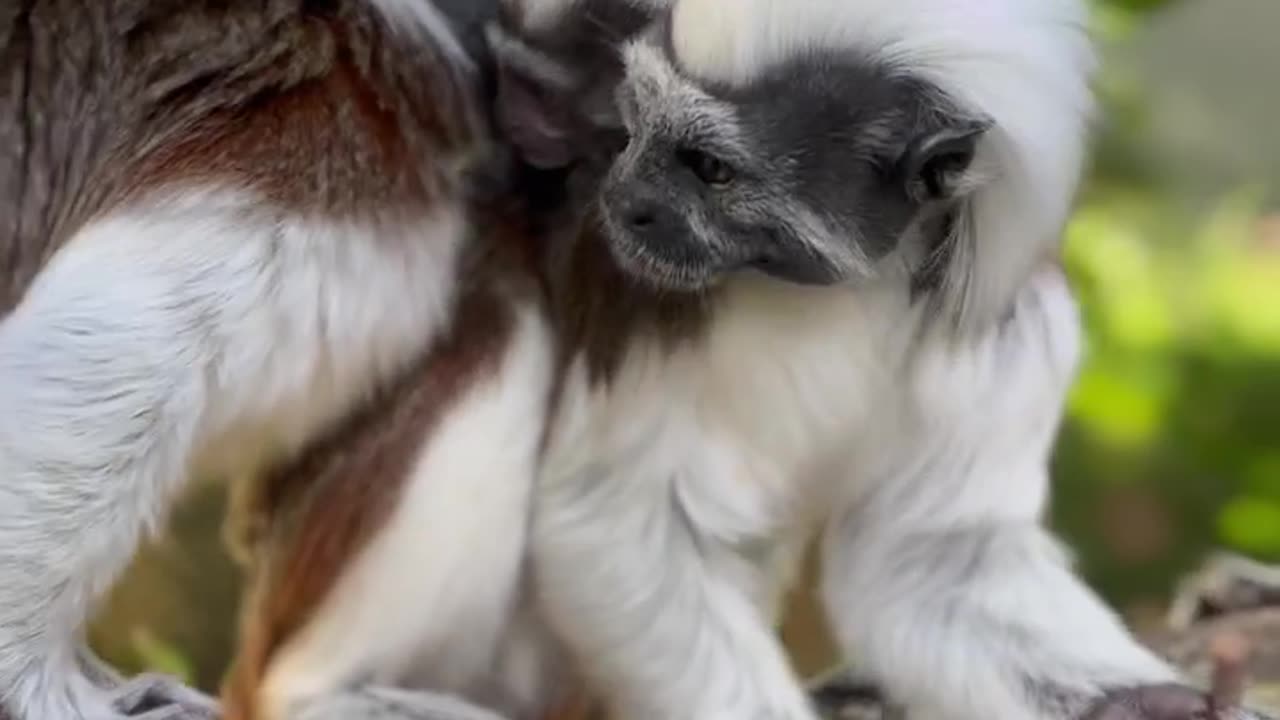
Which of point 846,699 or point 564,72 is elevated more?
point 564,72

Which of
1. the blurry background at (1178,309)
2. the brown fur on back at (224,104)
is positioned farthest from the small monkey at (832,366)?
the blurry background at (1178,309)

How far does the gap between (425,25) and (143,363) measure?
40cm

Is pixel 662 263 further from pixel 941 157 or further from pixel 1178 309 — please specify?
pixel 1178 309

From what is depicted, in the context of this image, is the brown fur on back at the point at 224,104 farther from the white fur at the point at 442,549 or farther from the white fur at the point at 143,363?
the white fur at the point at 442,549

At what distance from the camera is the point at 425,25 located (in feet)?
6.11

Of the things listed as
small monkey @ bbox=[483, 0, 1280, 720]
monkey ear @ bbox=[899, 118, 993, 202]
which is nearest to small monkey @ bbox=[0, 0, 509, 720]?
small monkey @ bbox=[483, 0, 1280, 720]

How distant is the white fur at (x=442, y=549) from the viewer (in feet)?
6.23

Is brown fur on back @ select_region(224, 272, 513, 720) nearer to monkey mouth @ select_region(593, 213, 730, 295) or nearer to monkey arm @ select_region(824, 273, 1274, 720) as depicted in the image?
monkey mouth @ select_region(593, 213, 730, 295)

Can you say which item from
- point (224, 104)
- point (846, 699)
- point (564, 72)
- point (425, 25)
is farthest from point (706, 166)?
point (846, 699)

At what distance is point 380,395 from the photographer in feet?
6.25

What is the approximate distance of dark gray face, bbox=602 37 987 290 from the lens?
5.49ft

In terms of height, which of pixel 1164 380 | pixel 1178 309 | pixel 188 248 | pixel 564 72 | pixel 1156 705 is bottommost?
pixel 1164 380

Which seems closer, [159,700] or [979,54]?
[979,54]

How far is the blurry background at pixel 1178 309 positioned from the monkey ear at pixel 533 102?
2.02 metres
